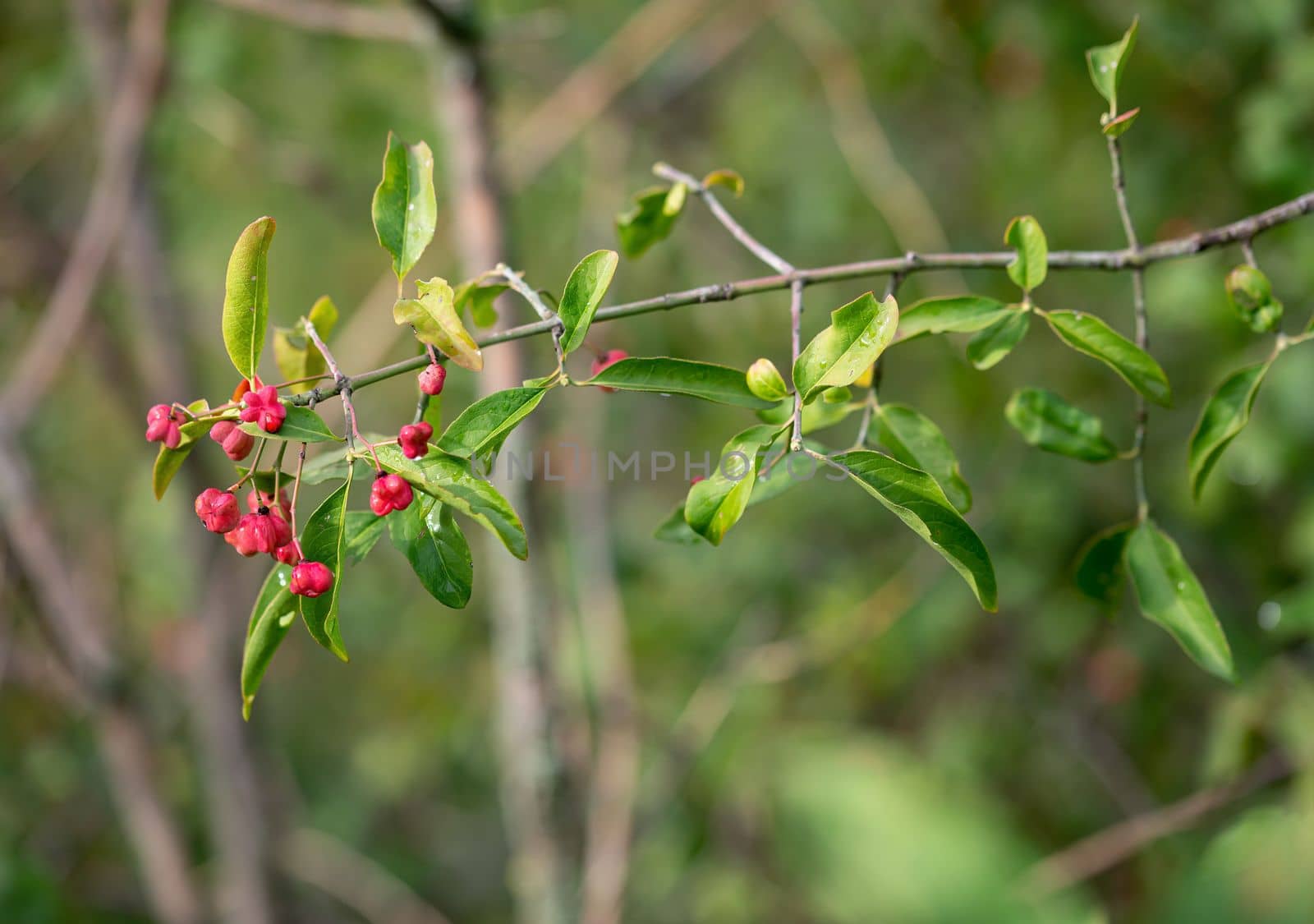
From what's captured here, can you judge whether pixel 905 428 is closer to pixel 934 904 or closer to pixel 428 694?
pixel 934 904

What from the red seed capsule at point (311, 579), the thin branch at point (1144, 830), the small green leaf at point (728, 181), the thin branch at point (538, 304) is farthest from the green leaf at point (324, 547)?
the thin branch at point (1144, 830)

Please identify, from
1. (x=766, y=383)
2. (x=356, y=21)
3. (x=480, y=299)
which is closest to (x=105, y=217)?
(x=356, y=21)

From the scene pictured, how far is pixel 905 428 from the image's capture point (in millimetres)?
582

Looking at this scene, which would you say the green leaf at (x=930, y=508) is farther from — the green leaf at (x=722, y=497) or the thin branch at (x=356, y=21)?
the thin branch at (x=356, y=21)

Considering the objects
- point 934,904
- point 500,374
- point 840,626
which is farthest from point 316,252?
point 934,904

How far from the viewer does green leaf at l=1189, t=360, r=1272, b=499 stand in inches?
21.8

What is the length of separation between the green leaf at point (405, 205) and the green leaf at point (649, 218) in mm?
171

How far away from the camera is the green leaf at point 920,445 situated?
562 mm

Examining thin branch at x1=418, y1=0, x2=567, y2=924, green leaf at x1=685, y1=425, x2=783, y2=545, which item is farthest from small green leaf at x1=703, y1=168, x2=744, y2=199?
thin branch at x1=418, y1=0, x2=567, y2=924

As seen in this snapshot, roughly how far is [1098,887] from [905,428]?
178 cm

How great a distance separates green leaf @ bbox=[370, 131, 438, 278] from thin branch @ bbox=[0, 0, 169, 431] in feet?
3.87

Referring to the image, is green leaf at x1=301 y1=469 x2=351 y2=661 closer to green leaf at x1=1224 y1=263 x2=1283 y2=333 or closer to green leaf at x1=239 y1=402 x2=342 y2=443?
green leaf at x1=239 y1=402 x2=342 y2=443

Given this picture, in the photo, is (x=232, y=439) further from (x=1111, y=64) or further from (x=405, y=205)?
(x=1111, y=64)

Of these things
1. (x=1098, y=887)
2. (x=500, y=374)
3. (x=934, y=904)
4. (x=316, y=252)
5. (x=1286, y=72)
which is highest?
(x=316, y=252)
